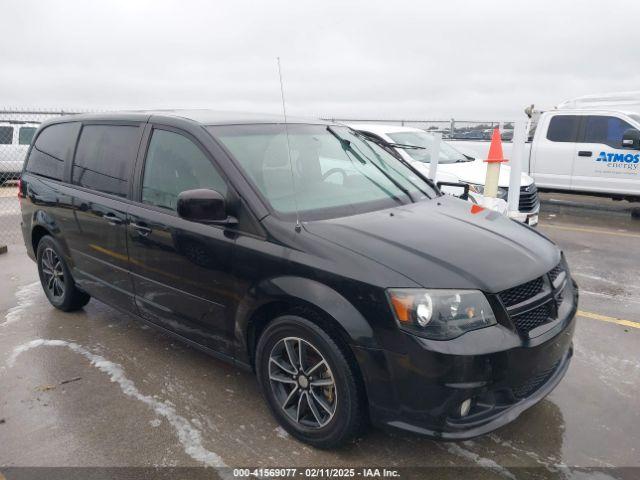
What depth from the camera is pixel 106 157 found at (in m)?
3.88

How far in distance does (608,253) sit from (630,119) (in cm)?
384

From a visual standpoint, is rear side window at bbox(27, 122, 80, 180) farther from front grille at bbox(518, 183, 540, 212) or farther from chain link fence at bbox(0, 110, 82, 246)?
chain link fence at bbox(0, 110, 82, 246)

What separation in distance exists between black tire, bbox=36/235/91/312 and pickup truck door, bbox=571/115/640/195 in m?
9.01

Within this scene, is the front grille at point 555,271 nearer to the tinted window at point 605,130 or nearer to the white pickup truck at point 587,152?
the white pickup truck at point 587,152

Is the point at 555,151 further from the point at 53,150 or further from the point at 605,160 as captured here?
the point at 53,150

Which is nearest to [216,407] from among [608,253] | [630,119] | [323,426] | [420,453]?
[323,426]

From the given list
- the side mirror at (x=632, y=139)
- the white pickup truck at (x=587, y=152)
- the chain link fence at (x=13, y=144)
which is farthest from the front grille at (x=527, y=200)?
the chain link fence at (x=13, y=144)

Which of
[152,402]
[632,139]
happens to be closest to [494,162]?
[152,402]

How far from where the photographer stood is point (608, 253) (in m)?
7.07

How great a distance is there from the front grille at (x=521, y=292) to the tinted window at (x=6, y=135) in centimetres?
1547

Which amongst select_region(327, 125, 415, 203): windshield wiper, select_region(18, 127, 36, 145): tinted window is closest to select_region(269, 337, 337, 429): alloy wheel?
select_region(327, 125, 415, 203): windshield wiper

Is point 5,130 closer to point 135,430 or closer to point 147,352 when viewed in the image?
point 147,352

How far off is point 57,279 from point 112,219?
4.80ft

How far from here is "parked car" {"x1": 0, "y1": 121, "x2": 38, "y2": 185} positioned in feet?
47.4
